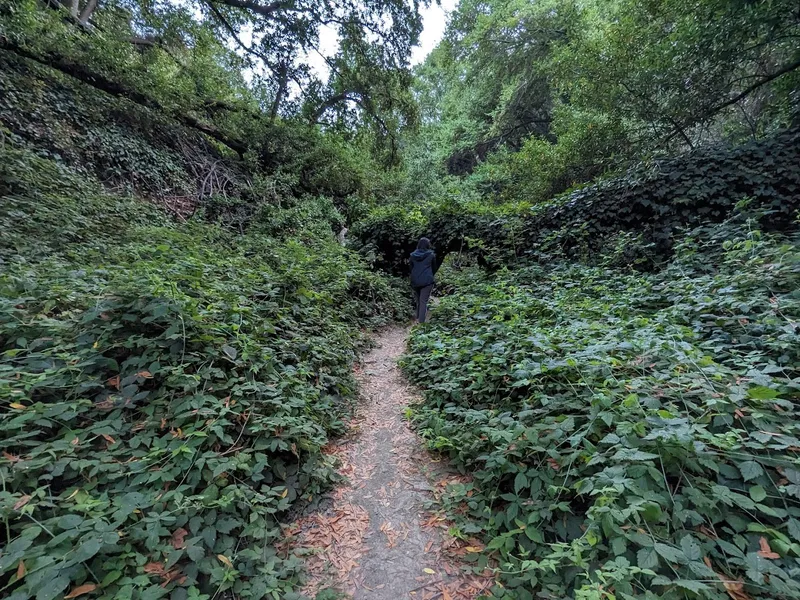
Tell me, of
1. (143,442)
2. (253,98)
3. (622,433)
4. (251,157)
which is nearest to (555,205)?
(622,433)

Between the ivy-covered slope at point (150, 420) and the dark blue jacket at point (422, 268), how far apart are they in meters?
2.75

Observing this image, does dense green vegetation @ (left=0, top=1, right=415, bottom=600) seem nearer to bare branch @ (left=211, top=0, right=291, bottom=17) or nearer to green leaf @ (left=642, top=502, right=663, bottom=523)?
bare branch @ (left=211, top=0, right=291, bottom=17)

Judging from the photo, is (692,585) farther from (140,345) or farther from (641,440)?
(140,345)

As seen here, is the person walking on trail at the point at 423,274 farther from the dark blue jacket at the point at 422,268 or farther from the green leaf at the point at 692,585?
the green leaf at the point at 692,585

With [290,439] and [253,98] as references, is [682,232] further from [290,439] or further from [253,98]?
[253,98]

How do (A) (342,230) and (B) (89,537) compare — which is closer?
(B) (89,537)

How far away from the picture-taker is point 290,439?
270cm

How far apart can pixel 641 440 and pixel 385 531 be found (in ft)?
6.09

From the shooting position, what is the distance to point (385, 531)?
2.45 metres

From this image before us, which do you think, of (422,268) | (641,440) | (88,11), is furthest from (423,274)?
(88,11)

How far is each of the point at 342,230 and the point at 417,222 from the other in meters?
3.22

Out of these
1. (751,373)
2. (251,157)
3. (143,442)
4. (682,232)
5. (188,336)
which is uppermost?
(251,157)

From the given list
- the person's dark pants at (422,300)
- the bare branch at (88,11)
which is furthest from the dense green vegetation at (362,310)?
the person's dark pants at (422,300)

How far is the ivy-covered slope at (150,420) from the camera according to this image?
65.4 inches
